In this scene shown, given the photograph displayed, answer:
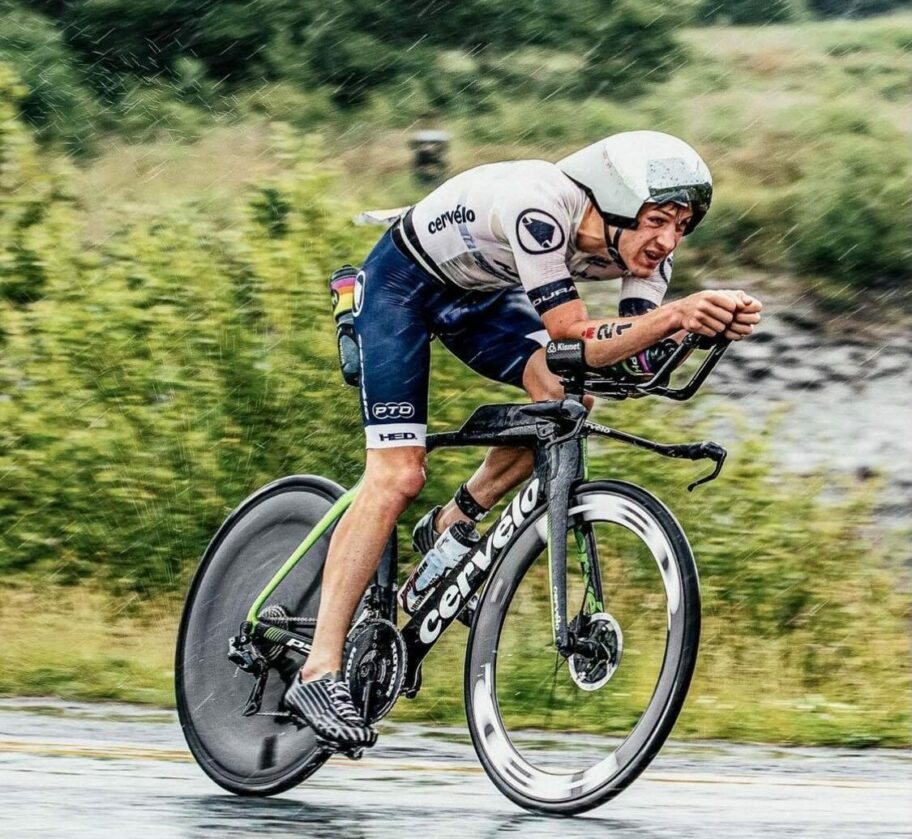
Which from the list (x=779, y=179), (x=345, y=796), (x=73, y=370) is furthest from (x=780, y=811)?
(x=779, y=179)

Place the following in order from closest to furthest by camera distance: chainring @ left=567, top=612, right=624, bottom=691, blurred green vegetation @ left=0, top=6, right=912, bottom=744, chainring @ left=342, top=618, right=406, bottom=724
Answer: chainring @ left=567, top=612, right=624, bottom=691 < chainring @ left=342, top=618, right=406, bottom=724 < blurred green vegetation @ left=0, top=6, right=912, bottom=744

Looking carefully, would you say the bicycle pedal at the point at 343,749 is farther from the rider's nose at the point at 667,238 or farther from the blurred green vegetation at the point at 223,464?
the blurred green vegetation at the point at 223,464

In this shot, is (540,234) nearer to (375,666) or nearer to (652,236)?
(652,236)

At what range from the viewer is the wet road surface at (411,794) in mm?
5023

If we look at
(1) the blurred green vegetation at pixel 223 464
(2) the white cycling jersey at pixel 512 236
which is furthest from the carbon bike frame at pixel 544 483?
(1) the blurred green vegetation at pixel 223 464

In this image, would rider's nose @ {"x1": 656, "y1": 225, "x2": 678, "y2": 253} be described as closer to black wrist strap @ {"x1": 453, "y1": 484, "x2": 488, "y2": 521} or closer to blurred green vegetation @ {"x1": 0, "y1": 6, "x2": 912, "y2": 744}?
black wrist strap @ {"x1": 453, "y1": 484, "x2": 488, "y2": 521}

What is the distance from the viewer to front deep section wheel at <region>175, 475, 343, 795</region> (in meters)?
5.69

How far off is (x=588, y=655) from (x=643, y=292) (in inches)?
40.3

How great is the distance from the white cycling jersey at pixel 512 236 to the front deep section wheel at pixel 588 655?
0.59 metres

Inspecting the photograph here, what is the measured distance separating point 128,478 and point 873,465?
593cm

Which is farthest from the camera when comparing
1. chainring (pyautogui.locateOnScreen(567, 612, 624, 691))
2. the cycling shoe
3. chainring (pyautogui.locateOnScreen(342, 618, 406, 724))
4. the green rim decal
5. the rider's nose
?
the green rim decal

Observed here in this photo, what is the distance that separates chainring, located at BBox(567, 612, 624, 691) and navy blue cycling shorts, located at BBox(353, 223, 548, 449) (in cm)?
78

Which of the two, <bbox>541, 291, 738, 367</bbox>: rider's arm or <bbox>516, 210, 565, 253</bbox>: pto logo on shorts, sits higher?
<bbox>516, 210, 565, 253</bbox>: pto logo on shorts

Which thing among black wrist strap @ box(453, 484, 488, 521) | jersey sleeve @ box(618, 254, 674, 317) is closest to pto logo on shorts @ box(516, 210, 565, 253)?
jersey sleeve @ box(618, 254, 674, 317)
